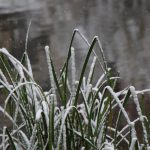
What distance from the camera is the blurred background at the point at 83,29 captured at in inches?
321

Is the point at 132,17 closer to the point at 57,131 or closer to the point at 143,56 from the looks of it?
the point at 143,56

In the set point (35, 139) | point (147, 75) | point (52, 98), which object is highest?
point (52, 98)

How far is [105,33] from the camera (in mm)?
10891

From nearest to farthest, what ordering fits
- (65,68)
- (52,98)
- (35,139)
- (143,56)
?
(52,98), (35,139), (65,68), (143,56)

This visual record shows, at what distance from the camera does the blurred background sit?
8.16 meters

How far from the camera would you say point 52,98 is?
2355 millimetres

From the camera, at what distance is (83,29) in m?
11.6

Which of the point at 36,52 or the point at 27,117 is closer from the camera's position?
the point at 27,117

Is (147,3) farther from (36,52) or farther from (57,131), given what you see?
(57,131)

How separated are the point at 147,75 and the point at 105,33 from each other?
3.84 metres

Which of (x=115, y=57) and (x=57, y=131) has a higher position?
(x=57, y=131)

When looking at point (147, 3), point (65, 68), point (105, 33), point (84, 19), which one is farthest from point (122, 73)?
point (147, 3)

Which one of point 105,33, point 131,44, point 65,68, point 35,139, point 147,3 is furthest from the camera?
point 147,3

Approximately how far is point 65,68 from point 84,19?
34.4 ft
